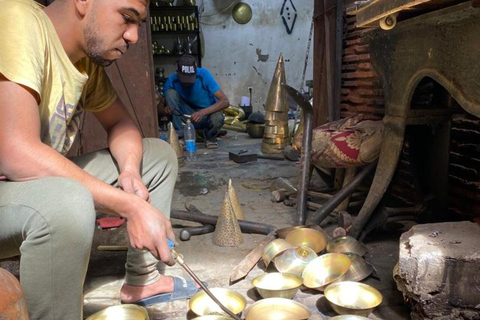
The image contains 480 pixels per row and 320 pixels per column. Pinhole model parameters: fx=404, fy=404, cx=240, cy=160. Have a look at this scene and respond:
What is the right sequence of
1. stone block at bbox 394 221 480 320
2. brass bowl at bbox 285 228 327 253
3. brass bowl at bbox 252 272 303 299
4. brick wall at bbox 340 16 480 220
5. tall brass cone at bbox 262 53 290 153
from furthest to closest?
1. tall brass cone at bbox 262 53 290 153
2. brick wall at bbox 340 16 480 220
3. brass bowl at bbox 285 228 327 253
4. brass bowl at bbox 252 272 303 299
5. stone block at bbox 394 221 480 320

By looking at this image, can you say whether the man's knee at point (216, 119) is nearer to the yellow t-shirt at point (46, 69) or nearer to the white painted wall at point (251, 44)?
the white painted wall at point (251, 44)

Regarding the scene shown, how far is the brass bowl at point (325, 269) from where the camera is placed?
2260 millimetres

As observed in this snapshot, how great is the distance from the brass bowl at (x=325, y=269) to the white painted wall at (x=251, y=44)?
858cm

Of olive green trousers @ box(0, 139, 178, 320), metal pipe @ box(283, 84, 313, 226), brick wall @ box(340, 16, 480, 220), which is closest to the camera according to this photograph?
olive green trousers @ box(0, 139, 178, 320)

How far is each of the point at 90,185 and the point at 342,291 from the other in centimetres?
138

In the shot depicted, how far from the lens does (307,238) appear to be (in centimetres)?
267

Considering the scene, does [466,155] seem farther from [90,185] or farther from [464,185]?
[90,185]

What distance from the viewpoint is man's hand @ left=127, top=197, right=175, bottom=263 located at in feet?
4.89

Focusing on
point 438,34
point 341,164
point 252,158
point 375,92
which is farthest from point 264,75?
point 438,34

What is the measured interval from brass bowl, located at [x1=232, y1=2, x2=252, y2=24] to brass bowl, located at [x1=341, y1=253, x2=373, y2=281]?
9036 millimetres

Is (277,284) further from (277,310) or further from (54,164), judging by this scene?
(54,164)

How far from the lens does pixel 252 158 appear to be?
5695mm

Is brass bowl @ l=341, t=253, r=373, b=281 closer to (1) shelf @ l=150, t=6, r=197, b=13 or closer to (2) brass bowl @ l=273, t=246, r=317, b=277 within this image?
(2) brass bowl @ l=273, t=246, r=317, b=277

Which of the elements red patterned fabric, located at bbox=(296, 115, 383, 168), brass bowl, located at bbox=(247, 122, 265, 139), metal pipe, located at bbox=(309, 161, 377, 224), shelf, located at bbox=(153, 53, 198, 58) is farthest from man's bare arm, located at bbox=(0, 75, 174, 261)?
shelf, located at bbox=(153, 53, 198, 58)
